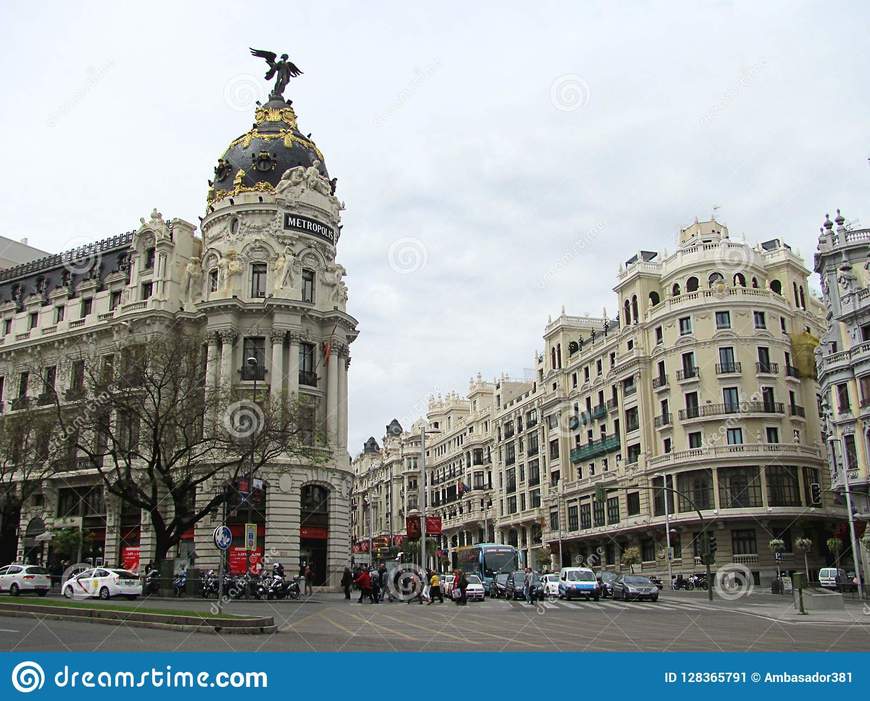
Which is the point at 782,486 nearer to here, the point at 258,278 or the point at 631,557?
the point at 631,557

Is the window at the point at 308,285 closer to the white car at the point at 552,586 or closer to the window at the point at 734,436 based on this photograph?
the white car at the point at 552,586

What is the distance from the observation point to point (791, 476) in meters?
59.8

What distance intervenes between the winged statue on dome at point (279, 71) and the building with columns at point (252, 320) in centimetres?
84

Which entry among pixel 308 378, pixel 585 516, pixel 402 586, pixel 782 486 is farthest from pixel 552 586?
pixel 585 516

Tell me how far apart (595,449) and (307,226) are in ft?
107

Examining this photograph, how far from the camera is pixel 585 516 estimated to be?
74812 millimetres

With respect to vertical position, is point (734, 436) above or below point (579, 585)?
above

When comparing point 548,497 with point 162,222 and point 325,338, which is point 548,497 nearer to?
point 325,338

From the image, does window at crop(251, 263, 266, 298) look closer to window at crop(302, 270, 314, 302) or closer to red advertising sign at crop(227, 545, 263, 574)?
window at crop(302, 270, 314, 302)

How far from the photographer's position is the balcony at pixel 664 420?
64.3 metres

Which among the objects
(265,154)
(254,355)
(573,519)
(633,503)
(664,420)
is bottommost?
(573,519)

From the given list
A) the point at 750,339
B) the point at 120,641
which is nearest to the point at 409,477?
the point at 750,339

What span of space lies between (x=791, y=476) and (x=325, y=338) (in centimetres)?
3345

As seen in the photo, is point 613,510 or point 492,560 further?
point 613,510
